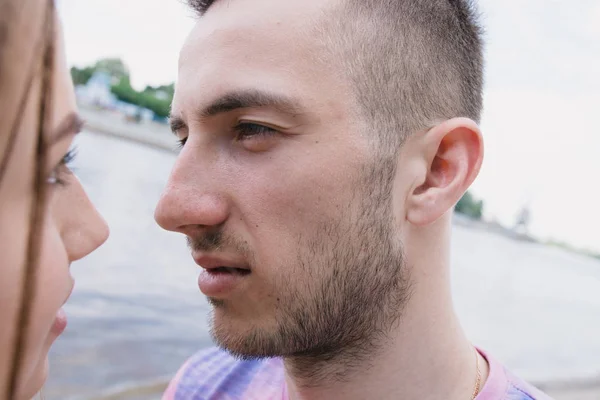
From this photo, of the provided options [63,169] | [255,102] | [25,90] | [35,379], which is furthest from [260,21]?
[35,379]

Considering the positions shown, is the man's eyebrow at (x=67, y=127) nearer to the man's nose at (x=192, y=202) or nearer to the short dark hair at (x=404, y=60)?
the man's nose at (x=192, y=202)

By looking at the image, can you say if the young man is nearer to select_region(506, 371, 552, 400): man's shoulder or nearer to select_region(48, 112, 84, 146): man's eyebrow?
select_region(506, 371, 552, 400): man's shoulder

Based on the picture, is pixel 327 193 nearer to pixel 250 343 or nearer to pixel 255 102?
pixel 255 102

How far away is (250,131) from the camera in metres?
1.61

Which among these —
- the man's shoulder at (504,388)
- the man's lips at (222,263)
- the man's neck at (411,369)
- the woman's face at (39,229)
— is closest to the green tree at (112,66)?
the man's lips at (222,263)

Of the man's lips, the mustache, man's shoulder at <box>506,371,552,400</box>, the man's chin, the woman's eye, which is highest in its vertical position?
the woman's eye

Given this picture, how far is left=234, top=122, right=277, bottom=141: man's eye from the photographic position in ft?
5.24

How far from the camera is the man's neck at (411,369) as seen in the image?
165 cm

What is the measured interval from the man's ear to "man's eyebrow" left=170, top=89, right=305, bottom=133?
1.60 ft

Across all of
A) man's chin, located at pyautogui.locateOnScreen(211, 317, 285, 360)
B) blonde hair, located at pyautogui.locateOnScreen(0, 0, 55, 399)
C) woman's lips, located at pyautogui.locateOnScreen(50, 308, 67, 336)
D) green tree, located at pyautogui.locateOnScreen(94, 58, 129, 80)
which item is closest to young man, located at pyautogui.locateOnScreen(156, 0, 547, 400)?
man's chin, located at pyautogui.locateOnScreen(211, 317, 285, 360)

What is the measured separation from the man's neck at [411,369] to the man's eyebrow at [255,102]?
740mm

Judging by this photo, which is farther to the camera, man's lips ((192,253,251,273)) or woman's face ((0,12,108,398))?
man's lips ((192,253,251,273))

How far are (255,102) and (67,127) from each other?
83cm

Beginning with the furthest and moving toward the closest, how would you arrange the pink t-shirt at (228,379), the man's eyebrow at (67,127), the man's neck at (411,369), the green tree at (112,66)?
the green tree at (112,66) < the pink t-shirt at (228,379) < the man's neck at (411,369) < the man's eyebrow at (67,127)
